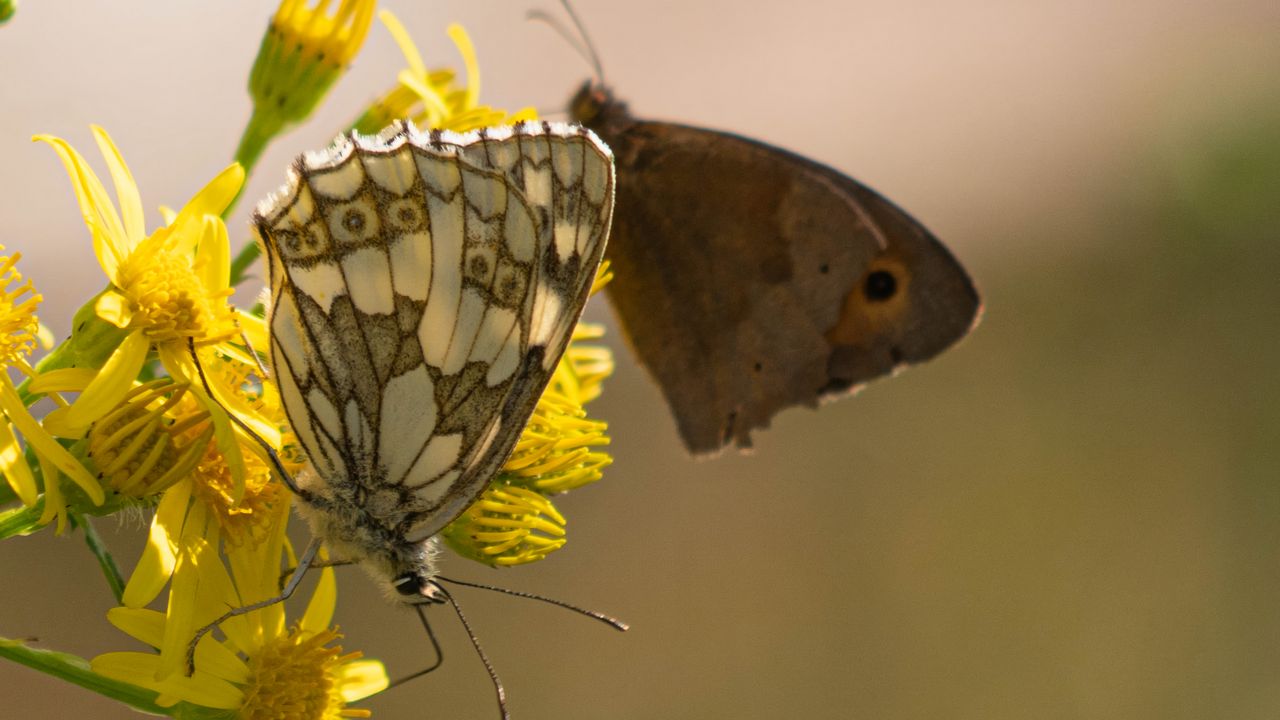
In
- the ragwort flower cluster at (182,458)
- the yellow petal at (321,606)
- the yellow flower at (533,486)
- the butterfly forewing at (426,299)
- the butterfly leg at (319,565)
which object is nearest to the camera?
the ragwort flower cluster at (182,458)

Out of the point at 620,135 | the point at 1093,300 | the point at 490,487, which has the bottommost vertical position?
the point at 1093,300

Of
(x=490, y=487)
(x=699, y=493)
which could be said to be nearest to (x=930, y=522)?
(x=699, y=493)

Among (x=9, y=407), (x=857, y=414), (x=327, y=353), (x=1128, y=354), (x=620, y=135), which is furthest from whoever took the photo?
(x=1128, y=354)

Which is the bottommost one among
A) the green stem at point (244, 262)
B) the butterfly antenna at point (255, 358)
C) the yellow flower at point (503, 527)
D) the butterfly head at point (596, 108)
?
the yellow flower at point (503, 527)

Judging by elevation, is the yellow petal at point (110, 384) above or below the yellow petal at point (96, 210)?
below

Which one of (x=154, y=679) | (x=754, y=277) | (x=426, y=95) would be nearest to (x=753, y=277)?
(x=754, y=277)

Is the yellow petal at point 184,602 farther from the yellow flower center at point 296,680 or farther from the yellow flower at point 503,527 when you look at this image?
the yellow flower at point 503,527

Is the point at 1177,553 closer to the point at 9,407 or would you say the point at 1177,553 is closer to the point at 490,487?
the point at 490,487

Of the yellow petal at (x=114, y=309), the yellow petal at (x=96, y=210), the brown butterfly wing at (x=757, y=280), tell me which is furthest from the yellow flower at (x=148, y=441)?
the brown butterfly wing at (x=757, y=280)
